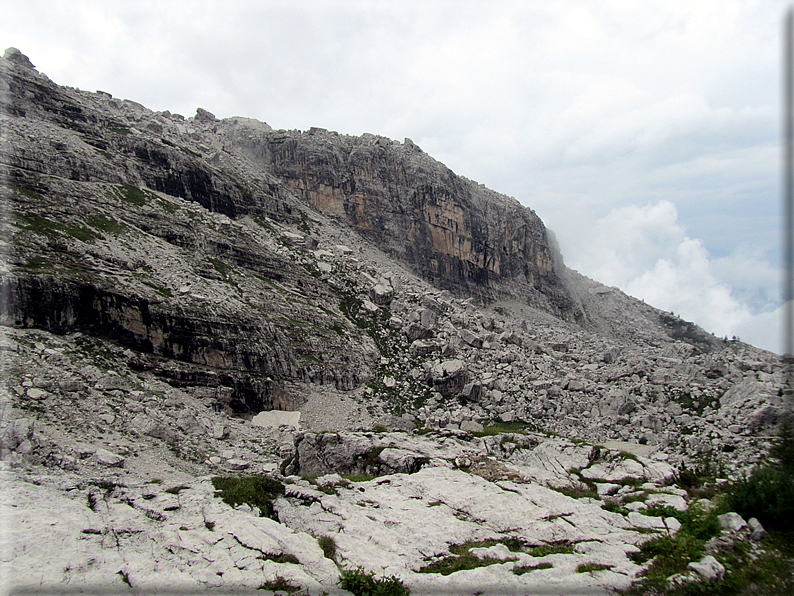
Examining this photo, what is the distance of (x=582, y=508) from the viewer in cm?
1669

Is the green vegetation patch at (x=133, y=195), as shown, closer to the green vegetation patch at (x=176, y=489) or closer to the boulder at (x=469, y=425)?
the boulder at (x=469, y=425)

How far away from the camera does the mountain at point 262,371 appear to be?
16.1m

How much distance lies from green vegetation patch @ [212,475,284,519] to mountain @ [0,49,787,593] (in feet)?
1.32

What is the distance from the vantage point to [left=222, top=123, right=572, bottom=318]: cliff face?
100875mm

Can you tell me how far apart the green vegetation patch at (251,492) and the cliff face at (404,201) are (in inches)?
3398

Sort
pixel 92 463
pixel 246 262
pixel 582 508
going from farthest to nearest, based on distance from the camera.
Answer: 1. pixel 246 262
2. pixel 92 463
3. pixel 582 508

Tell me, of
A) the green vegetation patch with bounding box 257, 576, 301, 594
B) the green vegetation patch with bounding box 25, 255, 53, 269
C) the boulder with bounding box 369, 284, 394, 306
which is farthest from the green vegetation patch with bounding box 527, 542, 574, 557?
the boulder with bounding box 369, 284, 394, 306

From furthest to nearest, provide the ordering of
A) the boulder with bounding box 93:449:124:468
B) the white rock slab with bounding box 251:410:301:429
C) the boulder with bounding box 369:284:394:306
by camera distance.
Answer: the boulder with bounding box 369:284:394:306 → the white rock slab with bounding box 251:410:301:429 → the boulder with bounding box 93:449:124:468

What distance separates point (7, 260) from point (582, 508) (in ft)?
148

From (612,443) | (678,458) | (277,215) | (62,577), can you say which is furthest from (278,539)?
(277,215)

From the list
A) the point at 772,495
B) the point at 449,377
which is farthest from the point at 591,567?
the point at 449,377

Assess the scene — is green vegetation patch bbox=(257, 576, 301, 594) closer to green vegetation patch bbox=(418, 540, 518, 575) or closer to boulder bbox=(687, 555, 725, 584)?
green vegetation patch bbox=(418, 540, 518, 575)

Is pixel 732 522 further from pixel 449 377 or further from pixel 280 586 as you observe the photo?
pixel 449 377

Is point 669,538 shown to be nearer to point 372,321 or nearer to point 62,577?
point 62,577
